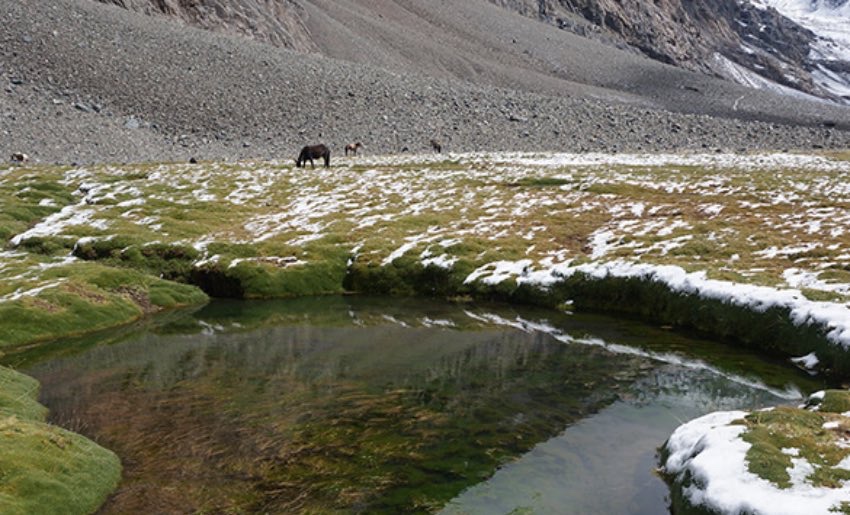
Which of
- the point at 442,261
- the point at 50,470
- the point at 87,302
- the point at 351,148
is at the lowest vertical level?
the point at 87,302

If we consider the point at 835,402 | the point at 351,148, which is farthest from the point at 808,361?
the point at 351,148

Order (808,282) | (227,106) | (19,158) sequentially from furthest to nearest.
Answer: (227,106) → (19,158) → (808,282)

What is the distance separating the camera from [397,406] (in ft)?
57.1

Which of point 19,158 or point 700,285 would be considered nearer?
point 700,285

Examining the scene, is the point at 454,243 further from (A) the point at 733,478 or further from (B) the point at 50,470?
(A) the point at 733,478

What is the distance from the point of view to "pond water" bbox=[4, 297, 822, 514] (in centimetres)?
1295

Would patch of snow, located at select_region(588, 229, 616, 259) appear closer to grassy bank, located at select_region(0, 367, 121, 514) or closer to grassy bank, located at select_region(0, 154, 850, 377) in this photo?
grassy bank, located at select_region(0, 154, 850, 377)

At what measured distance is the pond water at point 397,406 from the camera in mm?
12948

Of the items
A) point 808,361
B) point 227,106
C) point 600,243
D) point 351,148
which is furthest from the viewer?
point 227,106

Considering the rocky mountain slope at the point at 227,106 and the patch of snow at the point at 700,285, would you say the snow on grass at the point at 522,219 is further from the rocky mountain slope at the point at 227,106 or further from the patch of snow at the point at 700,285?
the rocky mountain slope at the point at 227,106

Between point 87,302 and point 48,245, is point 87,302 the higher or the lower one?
the lower one

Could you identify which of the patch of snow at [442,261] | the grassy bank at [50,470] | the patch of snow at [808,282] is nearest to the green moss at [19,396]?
the grassy bank at [50,470]

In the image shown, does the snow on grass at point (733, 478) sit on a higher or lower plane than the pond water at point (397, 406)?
higher

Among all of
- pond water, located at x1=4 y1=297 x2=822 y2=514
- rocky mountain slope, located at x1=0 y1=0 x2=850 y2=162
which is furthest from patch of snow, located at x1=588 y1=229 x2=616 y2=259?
rocky mountain slope, located at x1=0 y1=0 x2=850 y2=162
